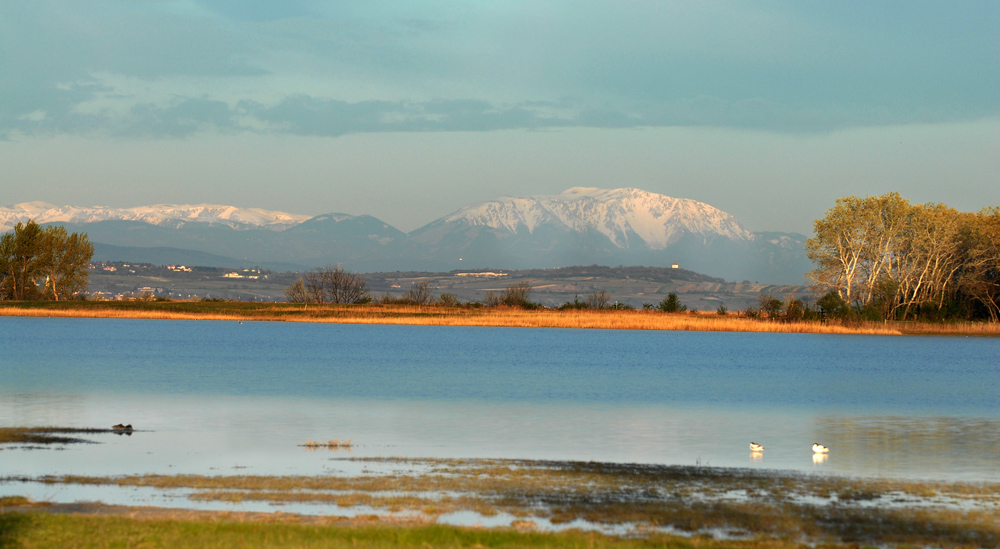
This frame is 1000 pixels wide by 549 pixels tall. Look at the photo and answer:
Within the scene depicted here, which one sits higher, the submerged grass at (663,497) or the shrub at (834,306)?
the shrub at (834,306)

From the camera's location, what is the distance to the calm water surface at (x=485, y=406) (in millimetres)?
18469

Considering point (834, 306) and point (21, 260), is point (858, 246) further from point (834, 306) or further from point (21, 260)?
point (21, 260)

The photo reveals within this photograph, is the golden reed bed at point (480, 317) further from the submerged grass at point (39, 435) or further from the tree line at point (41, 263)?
the submerged grass at point (39, 435)

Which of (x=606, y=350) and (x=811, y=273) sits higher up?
(x=811, y=273)

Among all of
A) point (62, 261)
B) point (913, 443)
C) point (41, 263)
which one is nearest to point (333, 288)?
point (62, 261)

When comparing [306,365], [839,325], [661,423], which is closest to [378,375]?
[306,365]

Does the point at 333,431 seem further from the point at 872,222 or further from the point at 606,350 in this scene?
the point at 872,222

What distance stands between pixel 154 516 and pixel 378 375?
27.7m

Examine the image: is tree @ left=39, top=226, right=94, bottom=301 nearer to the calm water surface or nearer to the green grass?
the calm water surface

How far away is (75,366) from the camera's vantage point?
39906 millimetres

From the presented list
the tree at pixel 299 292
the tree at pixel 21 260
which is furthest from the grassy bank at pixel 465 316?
the tree at pixel 299 292

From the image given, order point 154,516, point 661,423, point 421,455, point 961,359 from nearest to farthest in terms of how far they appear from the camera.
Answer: point 154,516, point 421,455, point 661,423, point 961,359

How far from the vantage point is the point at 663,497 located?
1398 centimetres

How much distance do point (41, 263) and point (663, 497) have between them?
326 feet
